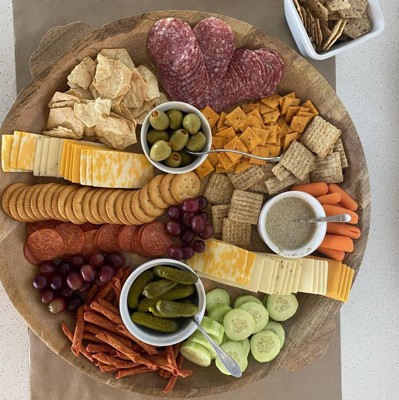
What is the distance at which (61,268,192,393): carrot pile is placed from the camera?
1396 mm

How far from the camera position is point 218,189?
1.50 m

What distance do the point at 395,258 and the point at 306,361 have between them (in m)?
0.48

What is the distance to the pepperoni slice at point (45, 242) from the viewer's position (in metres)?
1.40

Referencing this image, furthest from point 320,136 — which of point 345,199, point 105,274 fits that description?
point 105,274

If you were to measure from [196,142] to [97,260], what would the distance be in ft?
1.39

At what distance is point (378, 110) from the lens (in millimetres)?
1744

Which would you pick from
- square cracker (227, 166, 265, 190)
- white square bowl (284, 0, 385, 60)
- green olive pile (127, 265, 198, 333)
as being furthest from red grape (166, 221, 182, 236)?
white square bowl (284, 0, 385, 60)

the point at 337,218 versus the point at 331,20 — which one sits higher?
the point at 331,20

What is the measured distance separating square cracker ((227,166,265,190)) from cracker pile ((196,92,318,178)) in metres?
0.01

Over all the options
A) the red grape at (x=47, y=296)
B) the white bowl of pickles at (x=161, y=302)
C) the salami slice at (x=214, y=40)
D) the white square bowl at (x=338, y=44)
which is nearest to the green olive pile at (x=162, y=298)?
the white bowl of pickles at (x=161, y=302)

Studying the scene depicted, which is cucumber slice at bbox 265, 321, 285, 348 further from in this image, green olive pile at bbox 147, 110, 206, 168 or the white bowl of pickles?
green olive pile at bbox 147, 110, 206, 168

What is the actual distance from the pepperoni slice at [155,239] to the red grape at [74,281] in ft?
0.64

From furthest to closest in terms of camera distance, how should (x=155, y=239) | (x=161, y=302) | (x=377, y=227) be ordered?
(x=377, y=227), (x=155, y=239), (x=161, y=302)

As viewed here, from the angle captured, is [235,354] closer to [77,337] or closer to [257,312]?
[257,312]
